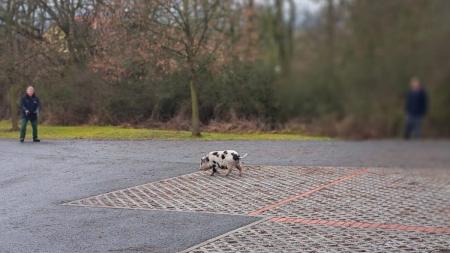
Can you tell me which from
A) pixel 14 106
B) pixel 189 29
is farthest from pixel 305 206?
pixel 14 106

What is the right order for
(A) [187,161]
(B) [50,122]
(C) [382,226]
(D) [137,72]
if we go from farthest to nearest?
(B) [50,122], (A) [187,161], (D) [137,72], (C) [382,226]

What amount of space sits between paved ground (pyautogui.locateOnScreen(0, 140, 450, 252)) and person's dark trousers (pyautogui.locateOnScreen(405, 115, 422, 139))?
853mm

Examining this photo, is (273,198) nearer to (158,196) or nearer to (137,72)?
(158,196)

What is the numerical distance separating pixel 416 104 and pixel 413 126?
0.05m

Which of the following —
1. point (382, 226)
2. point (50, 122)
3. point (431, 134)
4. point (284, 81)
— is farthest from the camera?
point (50, 122)

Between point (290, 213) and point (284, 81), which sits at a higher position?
point (284, 81)

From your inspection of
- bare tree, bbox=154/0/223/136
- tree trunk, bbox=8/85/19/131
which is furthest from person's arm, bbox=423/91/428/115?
tree trunk, bbox=8/85/19/131

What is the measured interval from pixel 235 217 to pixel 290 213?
89cm

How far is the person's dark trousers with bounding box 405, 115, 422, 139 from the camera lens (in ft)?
4.58

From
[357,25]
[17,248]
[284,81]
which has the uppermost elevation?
[357,25]

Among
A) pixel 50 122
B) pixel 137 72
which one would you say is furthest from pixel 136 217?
pixel 50 122

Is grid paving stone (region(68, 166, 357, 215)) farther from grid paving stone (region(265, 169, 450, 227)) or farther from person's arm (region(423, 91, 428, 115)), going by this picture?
person's arm (region(423, 91, 428, 115))

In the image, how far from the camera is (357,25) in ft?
4.82

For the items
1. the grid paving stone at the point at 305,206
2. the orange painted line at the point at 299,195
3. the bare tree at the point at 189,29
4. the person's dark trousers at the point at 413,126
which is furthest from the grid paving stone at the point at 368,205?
the person's dark trousers at the point at 413,126
